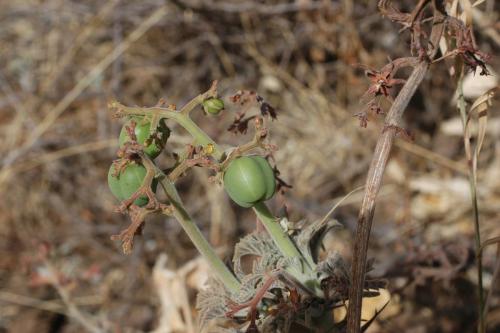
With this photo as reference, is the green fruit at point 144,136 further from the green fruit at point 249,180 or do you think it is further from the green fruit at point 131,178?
the green fruit at point 249,180

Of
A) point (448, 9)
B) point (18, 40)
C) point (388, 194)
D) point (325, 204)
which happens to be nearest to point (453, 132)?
point (388, 194)

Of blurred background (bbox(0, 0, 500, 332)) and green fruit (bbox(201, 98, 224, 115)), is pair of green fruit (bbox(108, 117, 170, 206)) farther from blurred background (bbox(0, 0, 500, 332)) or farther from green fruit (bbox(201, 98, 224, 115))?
blurred background (bbox(0, 0, 500, 332))

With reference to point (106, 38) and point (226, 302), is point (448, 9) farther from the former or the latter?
point (106, 38)

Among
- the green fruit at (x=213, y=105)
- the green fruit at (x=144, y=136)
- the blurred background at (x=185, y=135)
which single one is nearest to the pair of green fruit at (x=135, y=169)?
the green fruit at (x=144, y=136)

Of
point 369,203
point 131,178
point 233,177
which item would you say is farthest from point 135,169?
point 369,203

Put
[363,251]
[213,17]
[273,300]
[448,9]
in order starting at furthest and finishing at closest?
[213,17] → [448,9] → [273,300] → [363,251]
